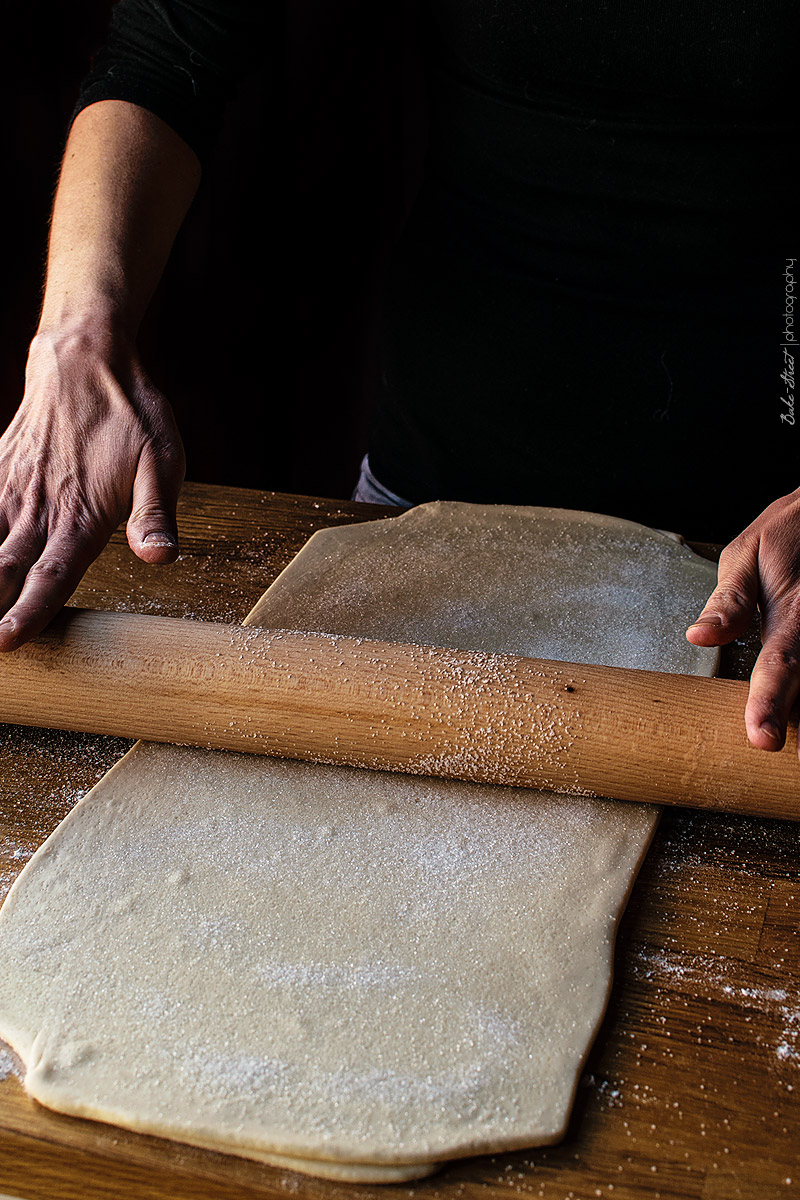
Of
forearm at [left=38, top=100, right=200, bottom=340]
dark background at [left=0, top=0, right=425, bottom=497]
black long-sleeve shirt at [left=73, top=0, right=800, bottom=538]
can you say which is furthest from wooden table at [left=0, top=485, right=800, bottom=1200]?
dark background at [left=0, top=0, right=425, bottom=497]

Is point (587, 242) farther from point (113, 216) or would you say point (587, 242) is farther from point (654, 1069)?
point (654, 1069)

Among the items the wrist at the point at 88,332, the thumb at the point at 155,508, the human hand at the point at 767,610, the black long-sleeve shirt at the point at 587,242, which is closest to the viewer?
the human hand at the point at 767,610

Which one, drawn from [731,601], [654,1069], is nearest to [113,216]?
[731,601]

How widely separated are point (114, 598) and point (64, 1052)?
0.82 m

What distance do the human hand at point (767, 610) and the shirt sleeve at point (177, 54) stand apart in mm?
1240

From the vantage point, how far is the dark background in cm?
268

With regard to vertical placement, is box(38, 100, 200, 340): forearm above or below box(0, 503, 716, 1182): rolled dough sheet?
above

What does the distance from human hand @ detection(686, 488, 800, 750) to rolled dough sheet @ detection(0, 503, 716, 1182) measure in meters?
0.21

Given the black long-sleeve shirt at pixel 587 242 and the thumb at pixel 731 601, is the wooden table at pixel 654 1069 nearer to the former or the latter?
the thumb at pixel 731 601

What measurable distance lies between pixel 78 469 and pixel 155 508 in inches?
5.9

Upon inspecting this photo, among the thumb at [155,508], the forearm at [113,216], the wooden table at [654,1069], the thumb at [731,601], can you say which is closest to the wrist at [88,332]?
the forearm at [113,216]

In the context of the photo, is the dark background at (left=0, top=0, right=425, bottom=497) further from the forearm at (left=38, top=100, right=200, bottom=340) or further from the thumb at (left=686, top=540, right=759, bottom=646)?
the thumb at (left=686, top=540, right=759, bottom=646)

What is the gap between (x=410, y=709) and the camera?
3.93 ft

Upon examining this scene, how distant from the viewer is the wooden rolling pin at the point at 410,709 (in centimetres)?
117
